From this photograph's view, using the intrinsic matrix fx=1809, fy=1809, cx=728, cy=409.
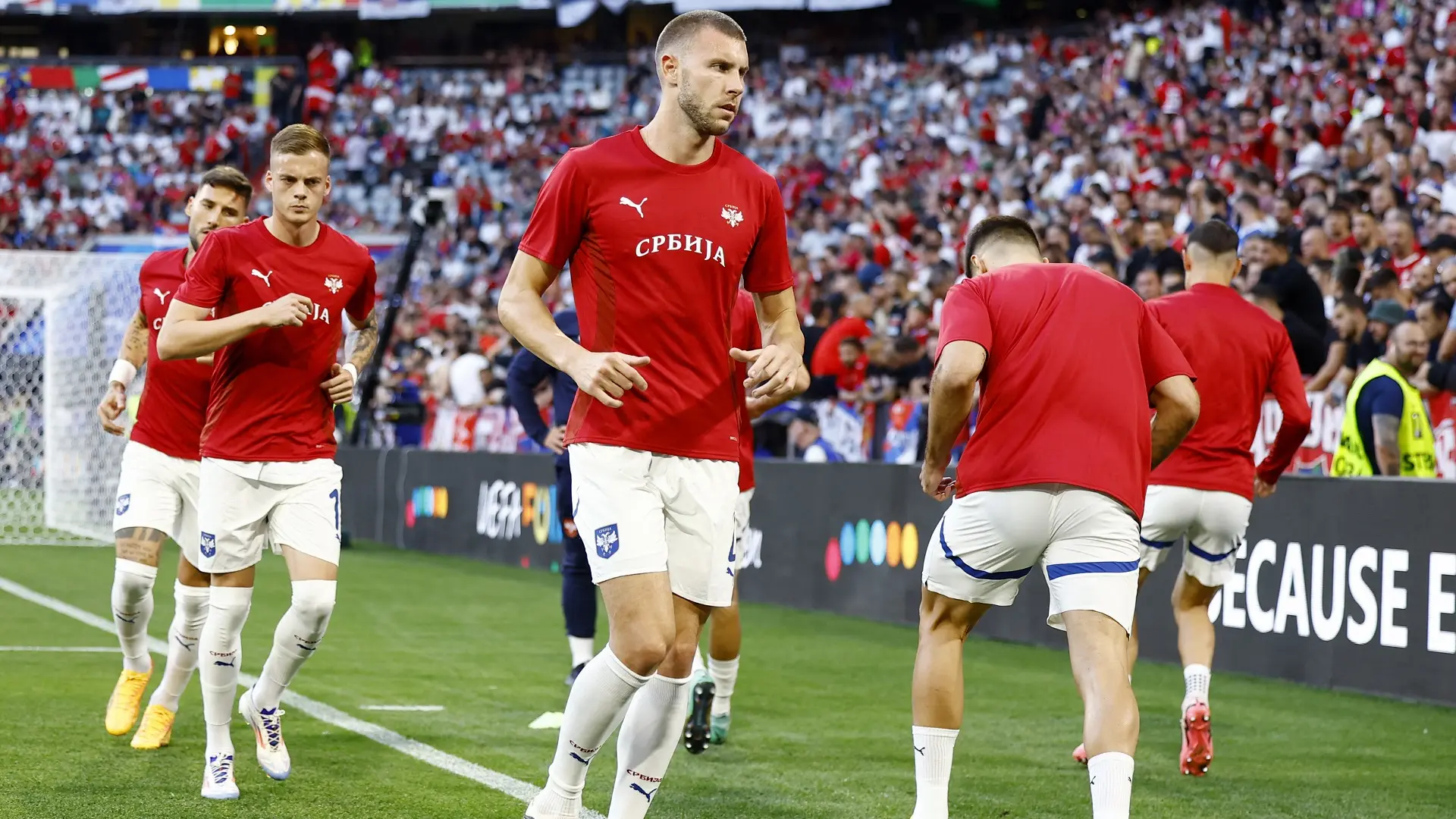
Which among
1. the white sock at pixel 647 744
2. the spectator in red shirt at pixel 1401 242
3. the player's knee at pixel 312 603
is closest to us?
the white sock at pixel 647 744

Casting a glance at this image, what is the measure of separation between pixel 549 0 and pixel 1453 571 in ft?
109

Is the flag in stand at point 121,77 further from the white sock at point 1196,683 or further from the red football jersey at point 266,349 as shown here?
the white sock at point 1196,683

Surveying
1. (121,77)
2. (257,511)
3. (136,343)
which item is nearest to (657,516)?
(257,511)

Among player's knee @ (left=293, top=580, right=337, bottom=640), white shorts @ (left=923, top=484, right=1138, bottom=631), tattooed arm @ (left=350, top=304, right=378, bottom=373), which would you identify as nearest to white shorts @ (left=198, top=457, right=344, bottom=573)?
player's knee @ (left=293, top=580, right=337, bottom=640)

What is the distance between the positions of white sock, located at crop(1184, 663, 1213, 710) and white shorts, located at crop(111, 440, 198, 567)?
13.0 feet

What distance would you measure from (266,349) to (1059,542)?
2825 mm

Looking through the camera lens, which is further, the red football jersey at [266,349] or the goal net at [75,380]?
the goal net at [75,380]

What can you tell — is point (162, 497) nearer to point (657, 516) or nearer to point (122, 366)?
point (122, 366)

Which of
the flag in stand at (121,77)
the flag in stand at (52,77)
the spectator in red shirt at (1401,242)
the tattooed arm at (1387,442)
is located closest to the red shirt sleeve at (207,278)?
the tattooed arm at (1387,442)

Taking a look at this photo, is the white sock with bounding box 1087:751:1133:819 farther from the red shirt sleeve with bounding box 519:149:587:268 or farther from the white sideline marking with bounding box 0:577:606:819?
the red shirt sleeve with bounding box 519:149:587:268

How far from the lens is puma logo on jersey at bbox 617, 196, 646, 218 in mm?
4652

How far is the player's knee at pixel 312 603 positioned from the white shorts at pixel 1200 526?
320cm

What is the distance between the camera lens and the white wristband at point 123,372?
7.70m

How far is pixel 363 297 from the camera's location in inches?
254
